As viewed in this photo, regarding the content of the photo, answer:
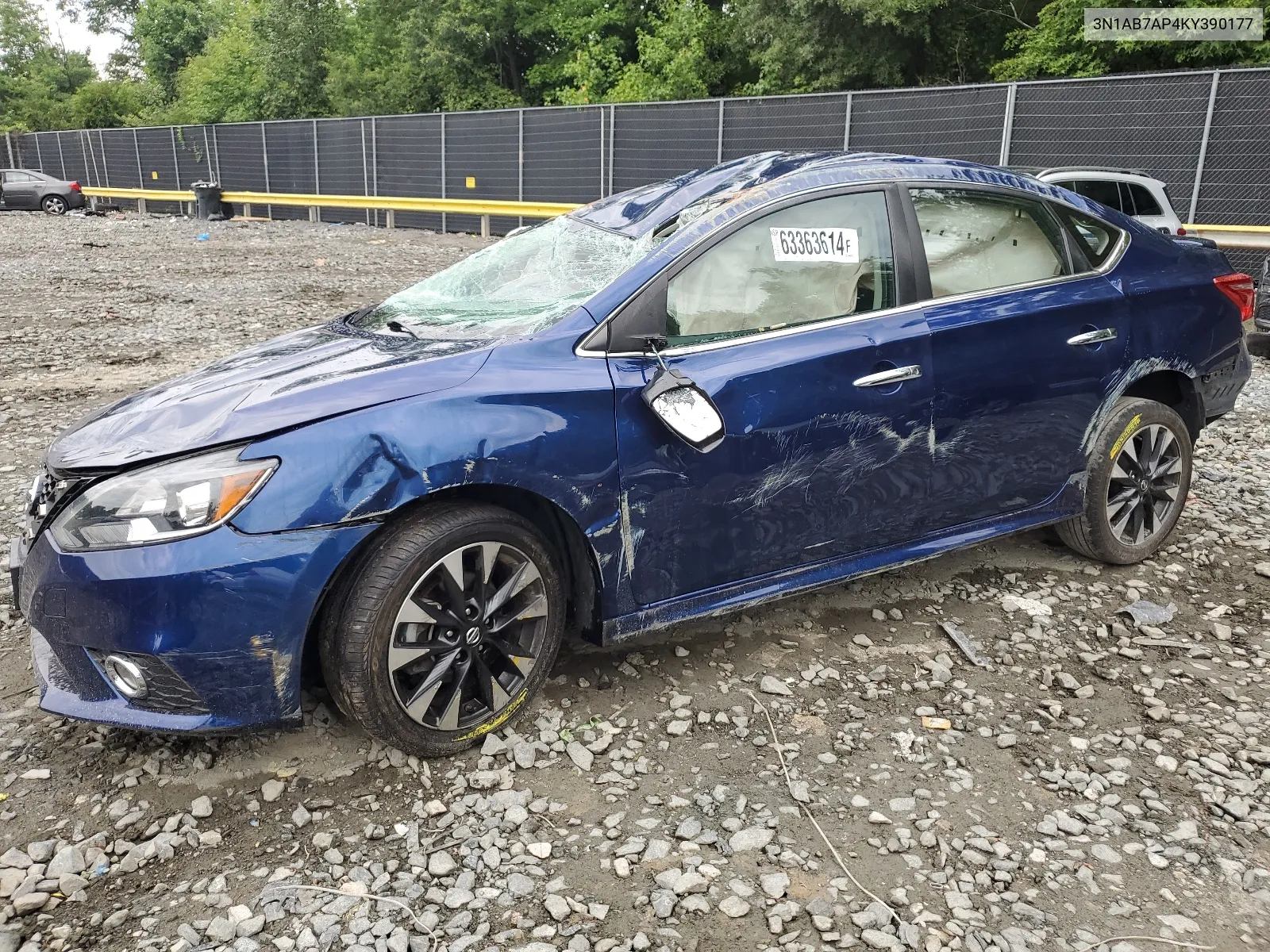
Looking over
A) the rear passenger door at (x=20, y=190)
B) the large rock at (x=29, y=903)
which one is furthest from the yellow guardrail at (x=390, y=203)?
the large rock at (x=29, y=903)

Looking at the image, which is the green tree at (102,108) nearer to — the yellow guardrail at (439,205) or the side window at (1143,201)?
the yellow guardrail at (439,205)

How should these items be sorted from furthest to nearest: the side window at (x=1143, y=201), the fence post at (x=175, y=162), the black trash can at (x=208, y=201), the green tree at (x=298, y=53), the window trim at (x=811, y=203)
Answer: the green tree at (x=298, y=53) < the fence post at (x=175, y=162) < the black trash can at (x=208, y=201) < the side window at (x=1143, y=201) < the window trim at (x=811, y=203)

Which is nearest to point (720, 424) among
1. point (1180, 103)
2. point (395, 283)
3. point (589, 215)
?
point (589, 215)

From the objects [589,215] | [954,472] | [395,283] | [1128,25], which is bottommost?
[395,283]

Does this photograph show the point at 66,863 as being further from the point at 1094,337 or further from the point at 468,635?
the point at 1094,337

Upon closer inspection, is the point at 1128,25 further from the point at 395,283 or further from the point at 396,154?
the point at 396,154

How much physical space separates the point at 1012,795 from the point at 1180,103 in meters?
13.2

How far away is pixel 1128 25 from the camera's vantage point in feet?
60.8

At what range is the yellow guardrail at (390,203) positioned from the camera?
20781mm

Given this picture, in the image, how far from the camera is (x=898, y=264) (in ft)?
11.5

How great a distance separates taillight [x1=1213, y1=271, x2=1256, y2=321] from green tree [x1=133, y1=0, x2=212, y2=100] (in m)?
64.5

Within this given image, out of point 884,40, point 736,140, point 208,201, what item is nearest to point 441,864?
point 736,140

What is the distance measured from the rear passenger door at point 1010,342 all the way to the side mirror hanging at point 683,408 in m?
0.94

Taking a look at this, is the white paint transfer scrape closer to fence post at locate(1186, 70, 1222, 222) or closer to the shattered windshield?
the shattered windshield
